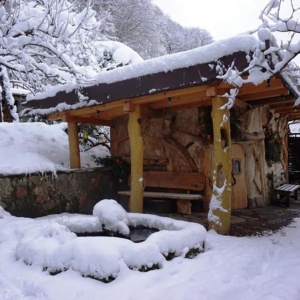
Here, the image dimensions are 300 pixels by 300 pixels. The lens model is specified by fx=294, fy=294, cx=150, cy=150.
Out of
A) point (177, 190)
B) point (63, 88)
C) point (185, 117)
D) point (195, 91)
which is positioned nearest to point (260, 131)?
point (185, 117)

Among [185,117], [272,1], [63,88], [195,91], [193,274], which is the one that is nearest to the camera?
[272,1]

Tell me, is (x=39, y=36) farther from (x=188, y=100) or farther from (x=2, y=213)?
(x=2, y=213)

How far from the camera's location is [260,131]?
24.8ft

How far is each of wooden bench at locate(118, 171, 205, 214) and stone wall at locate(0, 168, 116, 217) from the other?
103 cm

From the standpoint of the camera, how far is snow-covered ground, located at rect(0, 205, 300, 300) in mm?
2875

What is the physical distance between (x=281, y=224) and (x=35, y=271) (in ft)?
15.1

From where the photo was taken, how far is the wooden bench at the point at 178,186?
6.93 m

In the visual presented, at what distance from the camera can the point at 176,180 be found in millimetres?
7422

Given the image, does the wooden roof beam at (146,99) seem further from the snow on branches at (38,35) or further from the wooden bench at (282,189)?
the wooden bench at (282,189)

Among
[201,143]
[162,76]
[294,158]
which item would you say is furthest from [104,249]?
[294,158]

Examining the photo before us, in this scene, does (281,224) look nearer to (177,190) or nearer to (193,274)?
(177,190)

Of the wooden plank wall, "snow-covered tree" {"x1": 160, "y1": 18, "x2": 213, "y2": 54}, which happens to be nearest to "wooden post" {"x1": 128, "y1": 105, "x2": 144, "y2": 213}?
the wooden plank wall

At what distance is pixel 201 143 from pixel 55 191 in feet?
12.2

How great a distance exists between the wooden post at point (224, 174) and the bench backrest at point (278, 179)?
3869 mm
